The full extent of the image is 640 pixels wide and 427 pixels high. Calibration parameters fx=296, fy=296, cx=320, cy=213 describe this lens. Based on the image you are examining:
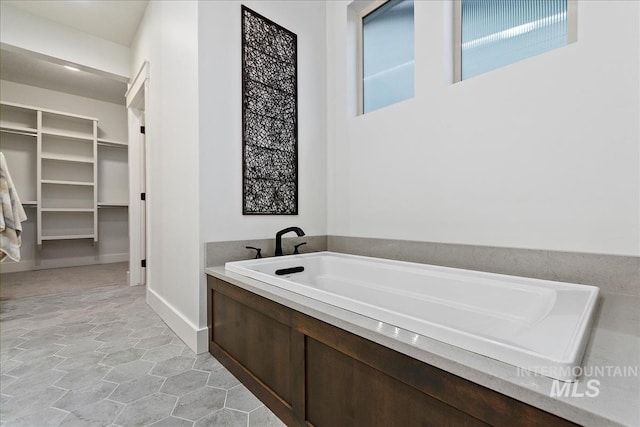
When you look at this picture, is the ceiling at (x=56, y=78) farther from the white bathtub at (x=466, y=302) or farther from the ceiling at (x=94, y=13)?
the white bathtub at (x=466, y=302)

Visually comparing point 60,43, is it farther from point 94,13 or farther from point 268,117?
point 268,117

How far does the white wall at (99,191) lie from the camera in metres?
4.42

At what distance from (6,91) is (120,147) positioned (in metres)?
1.53

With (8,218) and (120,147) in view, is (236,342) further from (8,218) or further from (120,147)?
(120,147)

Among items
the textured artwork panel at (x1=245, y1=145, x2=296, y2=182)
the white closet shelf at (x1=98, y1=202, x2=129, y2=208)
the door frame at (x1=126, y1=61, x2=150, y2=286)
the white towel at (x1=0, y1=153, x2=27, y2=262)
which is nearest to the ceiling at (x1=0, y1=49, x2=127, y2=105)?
the door frame at (x1=126, y1=61, x2=150, y2=286)

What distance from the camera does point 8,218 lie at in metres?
2.54

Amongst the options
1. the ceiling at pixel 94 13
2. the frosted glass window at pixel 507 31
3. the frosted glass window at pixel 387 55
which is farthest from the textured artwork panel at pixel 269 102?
the ceiling at pixel 94 13

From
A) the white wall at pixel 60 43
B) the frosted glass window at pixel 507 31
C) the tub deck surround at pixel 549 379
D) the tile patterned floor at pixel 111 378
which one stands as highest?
the white wall at pixel 60 43

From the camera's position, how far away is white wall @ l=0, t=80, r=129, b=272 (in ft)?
14.5

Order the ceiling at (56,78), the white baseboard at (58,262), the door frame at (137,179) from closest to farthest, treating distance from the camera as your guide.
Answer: the door frame at (137,179), the ceiling at (56,78), the white baseboard at (58,262)

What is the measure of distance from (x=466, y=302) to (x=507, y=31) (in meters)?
1.47

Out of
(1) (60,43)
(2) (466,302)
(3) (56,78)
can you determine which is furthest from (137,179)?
(2) (466,302)

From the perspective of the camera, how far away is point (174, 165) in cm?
218

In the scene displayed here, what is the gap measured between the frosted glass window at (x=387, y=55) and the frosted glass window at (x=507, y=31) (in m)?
0.38
